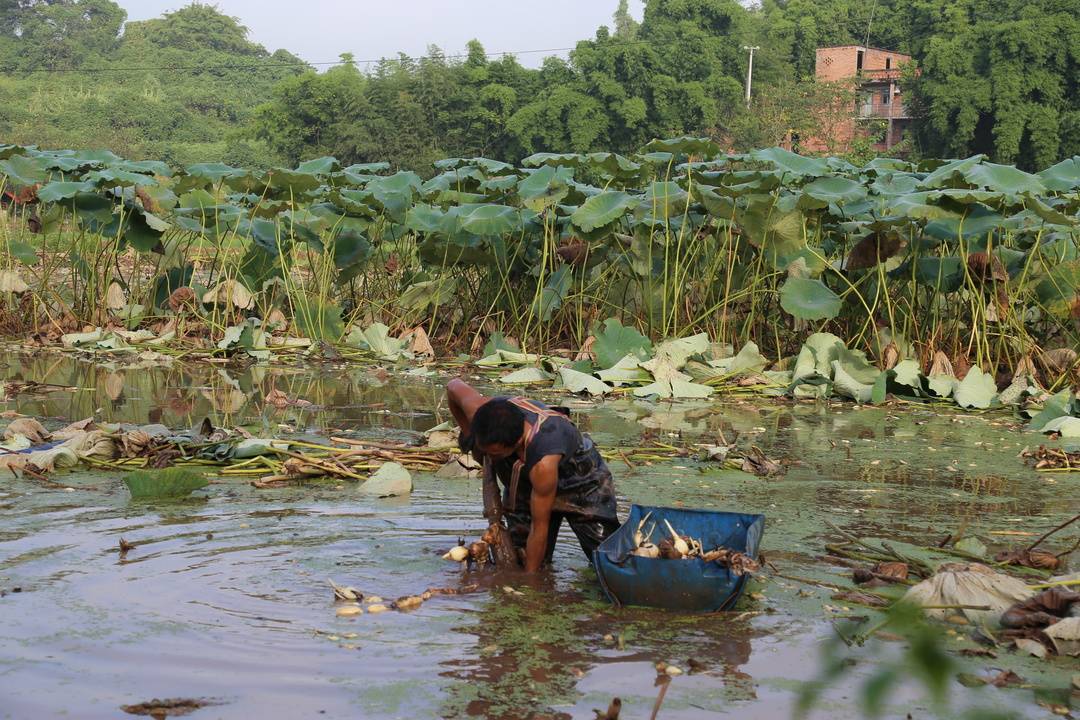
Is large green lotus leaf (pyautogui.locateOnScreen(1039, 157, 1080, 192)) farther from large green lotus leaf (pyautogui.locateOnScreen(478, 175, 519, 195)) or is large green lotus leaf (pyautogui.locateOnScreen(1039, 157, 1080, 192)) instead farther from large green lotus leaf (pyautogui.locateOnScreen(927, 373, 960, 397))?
large green lotus leaf (pyautogui.locateOnScreen(478, 175, 519, 195))

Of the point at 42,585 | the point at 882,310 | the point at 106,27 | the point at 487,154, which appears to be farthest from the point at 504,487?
the point at 106,27

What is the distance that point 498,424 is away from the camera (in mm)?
4176

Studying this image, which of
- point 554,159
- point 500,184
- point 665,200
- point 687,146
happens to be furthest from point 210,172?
point 687,146

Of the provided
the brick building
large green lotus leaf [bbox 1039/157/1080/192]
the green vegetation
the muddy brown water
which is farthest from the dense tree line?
the muddy brown water

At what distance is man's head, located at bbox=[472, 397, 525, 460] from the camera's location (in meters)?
4.18

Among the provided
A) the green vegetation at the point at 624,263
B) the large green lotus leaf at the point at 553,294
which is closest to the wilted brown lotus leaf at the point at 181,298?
the green vegetation at the point at 624,263

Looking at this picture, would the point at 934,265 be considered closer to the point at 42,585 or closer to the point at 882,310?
the point at 882,310

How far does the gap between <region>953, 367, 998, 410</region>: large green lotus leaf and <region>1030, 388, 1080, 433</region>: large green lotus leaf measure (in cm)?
79

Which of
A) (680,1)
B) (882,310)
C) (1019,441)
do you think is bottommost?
(1019,441)

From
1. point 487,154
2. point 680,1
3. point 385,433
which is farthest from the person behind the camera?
point 680,1

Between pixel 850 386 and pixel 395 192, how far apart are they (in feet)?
16.6

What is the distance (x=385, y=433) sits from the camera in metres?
7.65

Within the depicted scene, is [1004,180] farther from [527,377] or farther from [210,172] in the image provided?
[210,172]

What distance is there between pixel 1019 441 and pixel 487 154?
40135 mm
